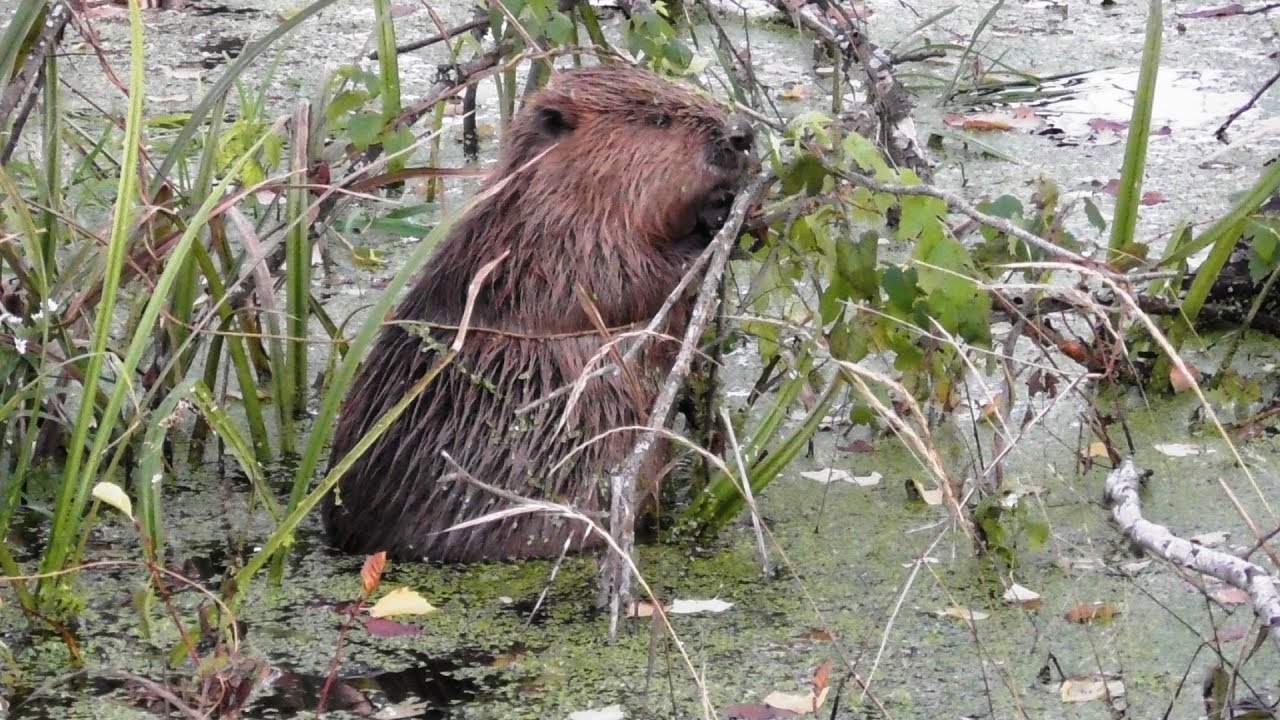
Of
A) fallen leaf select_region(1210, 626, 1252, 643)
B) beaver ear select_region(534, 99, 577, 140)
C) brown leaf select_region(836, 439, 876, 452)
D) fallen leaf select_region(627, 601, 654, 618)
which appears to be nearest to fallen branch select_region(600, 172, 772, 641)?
fallen leaf select_region(627, 601, 654, 618)

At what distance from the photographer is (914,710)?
2135mm

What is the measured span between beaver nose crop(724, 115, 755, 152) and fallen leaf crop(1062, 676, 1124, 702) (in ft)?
3.21

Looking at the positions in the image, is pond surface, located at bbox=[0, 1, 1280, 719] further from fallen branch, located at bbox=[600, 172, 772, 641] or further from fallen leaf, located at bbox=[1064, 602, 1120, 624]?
fallen branch, located at bbox=[600, 172, 772, 641]

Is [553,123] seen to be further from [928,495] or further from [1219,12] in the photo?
[1219,12]

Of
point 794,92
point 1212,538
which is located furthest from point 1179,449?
point 794,92

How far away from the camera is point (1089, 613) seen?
233 centimetres

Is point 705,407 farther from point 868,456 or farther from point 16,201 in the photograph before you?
point 16,201

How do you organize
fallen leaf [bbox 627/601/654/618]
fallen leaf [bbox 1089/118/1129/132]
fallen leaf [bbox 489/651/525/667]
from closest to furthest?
fallen leaf [bbox 489/651/525/667], fallen leaf [bbox 627/601/654/618], fallen leaf [bbox 1089/118/1129/132]

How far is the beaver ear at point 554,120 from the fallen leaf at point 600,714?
3.56 ft

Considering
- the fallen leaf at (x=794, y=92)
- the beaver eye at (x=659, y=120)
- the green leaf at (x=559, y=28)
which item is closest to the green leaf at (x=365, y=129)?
the green leaf at (x=559, y=28)

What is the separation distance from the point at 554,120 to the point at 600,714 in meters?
1.13

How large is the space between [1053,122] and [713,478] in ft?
7.14

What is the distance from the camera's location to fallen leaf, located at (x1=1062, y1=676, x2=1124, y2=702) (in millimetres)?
2129

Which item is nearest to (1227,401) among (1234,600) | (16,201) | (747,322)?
(1234,600)
